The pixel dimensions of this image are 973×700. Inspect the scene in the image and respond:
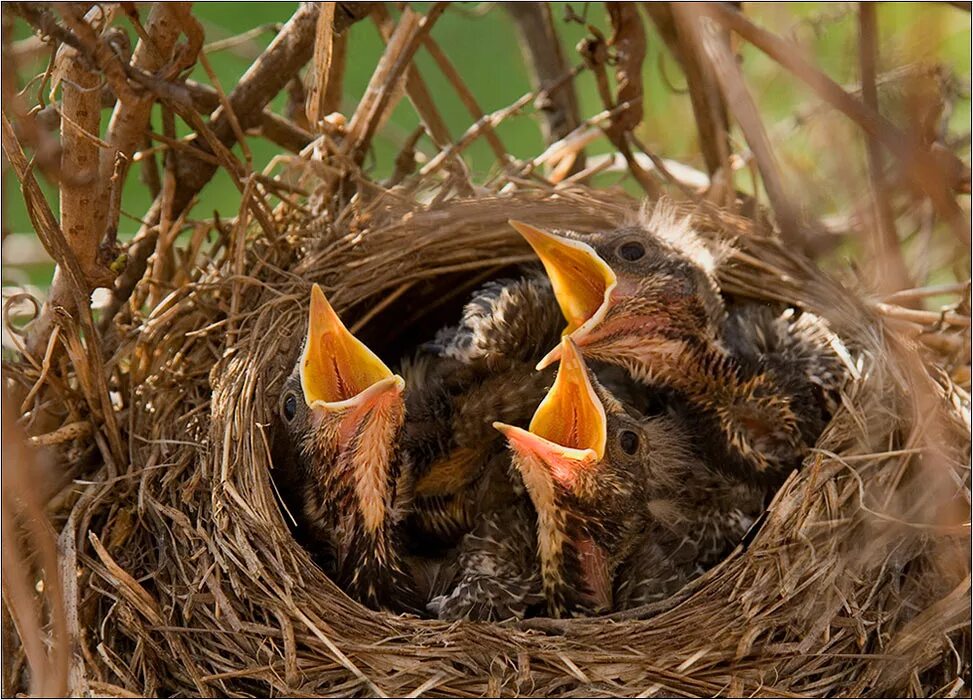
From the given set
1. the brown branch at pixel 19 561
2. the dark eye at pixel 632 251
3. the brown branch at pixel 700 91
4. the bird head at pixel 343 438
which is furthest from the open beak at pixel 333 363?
the brown branch at pixel 700 91

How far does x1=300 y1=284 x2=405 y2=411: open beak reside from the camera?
1654mm

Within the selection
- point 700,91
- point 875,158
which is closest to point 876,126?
point 875,158

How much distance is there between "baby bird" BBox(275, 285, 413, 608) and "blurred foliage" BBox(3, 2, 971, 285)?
41cm

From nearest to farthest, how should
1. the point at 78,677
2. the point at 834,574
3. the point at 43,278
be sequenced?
the point at 78,677 → the point at 834,574 → the point at 43,278

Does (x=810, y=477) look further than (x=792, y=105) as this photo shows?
No

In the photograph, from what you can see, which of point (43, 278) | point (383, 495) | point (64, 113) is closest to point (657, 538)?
point (383, 495)

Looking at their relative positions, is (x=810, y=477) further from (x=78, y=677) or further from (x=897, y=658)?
(x=78, y=677)

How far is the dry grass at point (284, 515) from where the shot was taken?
4.80 ft

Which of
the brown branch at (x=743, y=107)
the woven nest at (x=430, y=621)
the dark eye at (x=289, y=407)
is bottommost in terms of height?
the woven nest at (x=430, y=621)

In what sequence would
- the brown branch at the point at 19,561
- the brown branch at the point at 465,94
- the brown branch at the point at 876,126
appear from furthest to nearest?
the brown branch at the point at 465,94
the brown branch at the point at 876,126
the brown branch at the point at 19,561

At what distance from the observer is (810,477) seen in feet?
5.37

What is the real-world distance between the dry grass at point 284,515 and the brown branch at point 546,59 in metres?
0.26

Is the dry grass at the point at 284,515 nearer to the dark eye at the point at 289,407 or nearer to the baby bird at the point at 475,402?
the dark eye at the point at 289,407

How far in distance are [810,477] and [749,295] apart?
20.1 inches
